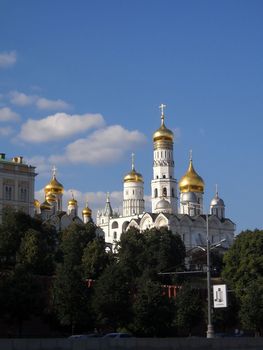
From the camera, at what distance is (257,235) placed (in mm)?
72938

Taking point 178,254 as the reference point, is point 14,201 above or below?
above

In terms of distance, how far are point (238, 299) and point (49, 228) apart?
21.5m

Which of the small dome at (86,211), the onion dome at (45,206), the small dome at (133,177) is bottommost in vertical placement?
the onion dome at (45,206)

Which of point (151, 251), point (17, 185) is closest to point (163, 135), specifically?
point (17, 185)

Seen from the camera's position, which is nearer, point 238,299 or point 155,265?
point 238,299

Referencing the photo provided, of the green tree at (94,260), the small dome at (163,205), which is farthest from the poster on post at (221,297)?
the small dome at (163,205)

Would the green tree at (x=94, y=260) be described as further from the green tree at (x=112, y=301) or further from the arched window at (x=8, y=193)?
the arched window at (x=8, y=193)

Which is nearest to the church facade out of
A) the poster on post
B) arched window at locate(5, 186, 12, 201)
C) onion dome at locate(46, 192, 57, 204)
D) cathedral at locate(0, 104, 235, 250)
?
arched window at locate(5, 186, 12, 201)

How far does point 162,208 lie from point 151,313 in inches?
2935

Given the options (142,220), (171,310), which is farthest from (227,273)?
(142,220)

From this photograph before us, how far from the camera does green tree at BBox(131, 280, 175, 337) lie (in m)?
53.9

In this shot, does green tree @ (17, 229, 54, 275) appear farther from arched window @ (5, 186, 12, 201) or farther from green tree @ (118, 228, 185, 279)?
arched window @ (5, 186, 12, 201)

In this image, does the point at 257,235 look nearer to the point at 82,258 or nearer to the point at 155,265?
the point at 155,265

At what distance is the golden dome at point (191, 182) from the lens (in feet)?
434
